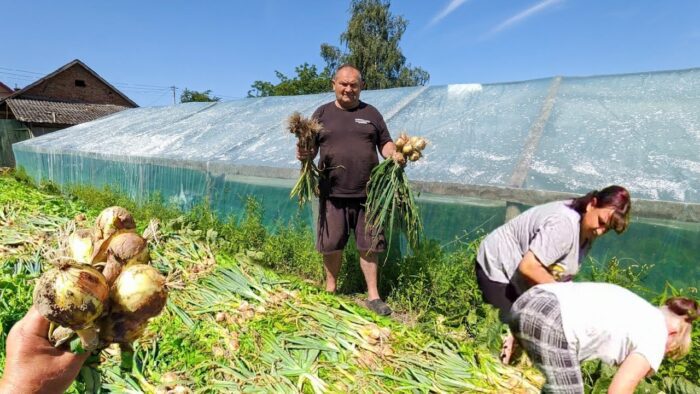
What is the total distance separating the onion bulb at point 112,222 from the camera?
4.16ft

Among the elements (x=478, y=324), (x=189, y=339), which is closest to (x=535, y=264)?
(x=478, y=324)

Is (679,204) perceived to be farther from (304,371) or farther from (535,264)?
(304,371)

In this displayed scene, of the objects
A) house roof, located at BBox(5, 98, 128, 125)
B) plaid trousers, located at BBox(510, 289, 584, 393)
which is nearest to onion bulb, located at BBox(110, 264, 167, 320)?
plaid trousers, located at BBox(510, 289, 584, 393)

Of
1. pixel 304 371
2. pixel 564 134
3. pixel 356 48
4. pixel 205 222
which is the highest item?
pixel 356 48

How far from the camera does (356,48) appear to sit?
24.4 meters

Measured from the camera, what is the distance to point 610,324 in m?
1.71

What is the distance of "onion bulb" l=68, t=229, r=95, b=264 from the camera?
1199mm

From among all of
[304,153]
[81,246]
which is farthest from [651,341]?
[304,153]

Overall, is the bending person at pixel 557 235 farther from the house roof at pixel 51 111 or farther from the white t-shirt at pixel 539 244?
the house roof at pixel 51 111

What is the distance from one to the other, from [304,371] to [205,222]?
3303mm

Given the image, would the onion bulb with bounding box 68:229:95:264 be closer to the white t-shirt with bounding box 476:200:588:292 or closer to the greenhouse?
the white t-shirt with bounding box 476:200:588:292

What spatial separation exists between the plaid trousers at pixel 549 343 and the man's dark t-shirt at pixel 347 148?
1.77 meters

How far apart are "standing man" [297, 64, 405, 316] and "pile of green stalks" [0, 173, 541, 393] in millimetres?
503

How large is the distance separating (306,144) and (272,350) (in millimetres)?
1594
